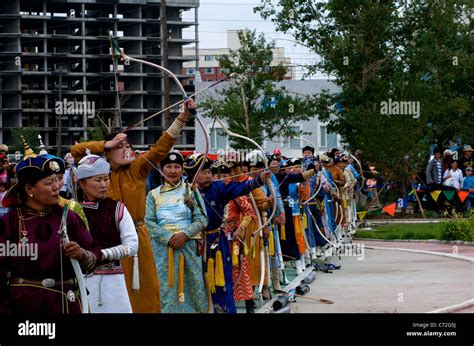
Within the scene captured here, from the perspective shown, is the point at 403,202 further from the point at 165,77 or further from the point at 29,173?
the point at 29,173

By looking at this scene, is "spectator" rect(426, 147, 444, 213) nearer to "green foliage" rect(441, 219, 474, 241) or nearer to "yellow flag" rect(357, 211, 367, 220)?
"yellow flag" rect(357, 211, 367, 220)

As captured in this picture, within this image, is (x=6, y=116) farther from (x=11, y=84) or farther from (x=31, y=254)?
(x=31, y=254)

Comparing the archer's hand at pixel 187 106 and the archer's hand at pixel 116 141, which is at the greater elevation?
the archer's hand at pixel 187 106

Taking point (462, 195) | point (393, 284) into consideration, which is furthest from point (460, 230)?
point (462, 195)

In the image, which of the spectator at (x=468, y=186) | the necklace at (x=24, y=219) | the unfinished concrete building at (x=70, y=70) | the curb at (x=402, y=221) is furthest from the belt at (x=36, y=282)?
Answer: the unfinished concrete building at (x=70, y=70)

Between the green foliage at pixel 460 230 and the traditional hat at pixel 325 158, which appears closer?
the traditional hat at pixel 325 158

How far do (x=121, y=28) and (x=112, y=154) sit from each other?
50.2 meters

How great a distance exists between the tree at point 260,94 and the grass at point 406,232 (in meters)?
8.09

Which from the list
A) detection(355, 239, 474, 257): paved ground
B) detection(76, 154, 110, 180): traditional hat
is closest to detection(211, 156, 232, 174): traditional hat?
detection(76, 154, 110, 180): traditional hat

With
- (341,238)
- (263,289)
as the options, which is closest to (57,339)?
(263,289)

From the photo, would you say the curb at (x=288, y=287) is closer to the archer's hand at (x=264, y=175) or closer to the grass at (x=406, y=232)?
the archer's hand at (x=264, y=175)

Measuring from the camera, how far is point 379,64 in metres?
34.1

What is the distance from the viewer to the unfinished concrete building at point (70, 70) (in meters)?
56.9

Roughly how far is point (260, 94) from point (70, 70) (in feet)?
120
